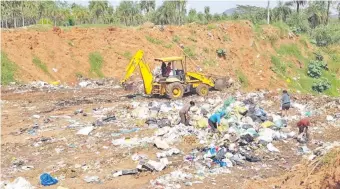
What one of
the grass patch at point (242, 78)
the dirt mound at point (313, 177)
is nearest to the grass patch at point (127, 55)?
the grass patch at point (242, 78)

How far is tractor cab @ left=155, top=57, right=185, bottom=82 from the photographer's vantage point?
50.9ft

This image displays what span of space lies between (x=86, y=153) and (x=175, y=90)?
6.43m

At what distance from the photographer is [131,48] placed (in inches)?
1007

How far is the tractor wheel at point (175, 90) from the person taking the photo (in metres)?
15.7

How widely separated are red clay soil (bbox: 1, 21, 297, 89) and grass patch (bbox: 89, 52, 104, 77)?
0.76ft

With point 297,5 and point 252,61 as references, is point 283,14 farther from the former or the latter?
point 252,61

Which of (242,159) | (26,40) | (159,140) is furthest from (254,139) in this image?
(26,40)

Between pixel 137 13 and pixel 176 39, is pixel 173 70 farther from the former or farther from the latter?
pixel 137 13

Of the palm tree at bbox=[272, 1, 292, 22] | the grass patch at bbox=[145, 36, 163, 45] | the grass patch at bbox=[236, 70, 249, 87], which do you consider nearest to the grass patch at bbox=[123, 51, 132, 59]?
the grass patch at bbox=[145, 36, 163, 45]

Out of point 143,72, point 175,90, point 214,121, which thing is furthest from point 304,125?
point 143,72

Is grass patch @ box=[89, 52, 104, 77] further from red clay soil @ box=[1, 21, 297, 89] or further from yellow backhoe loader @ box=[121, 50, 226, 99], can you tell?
yellow backhoe loader @ box=[121, 50, 226, 99]

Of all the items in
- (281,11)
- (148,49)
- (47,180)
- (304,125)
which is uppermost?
(281,11)

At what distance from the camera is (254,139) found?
34.7ft

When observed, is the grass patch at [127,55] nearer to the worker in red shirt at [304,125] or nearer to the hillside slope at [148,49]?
the hillside slope at [148,49]
